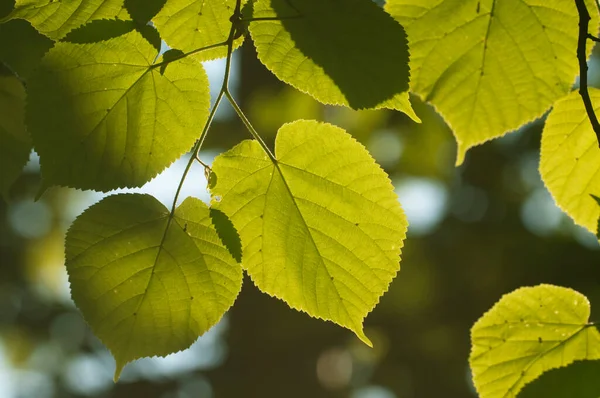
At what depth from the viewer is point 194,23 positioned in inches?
33.3

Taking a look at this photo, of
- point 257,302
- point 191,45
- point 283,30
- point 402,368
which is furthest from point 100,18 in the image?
point 402,368

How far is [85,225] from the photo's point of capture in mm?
829

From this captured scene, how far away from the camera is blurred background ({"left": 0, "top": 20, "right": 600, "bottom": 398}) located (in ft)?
17.5

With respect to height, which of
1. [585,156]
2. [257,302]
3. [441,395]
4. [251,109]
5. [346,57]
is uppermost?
[346,57]

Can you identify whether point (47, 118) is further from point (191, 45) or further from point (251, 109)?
point (251, 109)

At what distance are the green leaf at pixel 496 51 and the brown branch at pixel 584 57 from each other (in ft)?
0.25

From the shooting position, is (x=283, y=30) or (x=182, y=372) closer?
(x=283, y=30)

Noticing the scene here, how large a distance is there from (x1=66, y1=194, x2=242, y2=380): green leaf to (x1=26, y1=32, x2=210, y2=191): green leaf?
0.06m

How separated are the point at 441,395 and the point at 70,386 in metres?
5.66

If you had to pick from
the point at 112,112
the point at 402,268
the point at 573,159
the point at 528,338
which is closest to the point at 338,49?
the point at 112,112

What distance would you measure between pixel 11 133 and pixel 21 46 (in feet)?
0.78

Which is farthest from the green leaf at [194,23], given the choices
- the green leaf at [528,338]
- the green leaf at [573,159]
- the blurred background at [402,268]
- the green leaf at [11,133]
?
the blurred background at [402,268]

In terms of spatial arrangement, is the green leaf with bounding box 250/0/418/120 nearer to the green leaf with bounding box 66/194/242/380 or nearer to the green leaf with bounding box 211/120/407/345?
the green leaf with bounding box 211/120/407/345

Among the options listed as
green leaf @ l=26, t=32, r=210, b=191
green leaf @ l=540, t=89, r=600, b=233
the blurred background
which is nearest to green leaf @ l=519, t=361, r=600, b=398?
green leaf @ l=540, t=89, r=600, b=233
